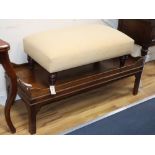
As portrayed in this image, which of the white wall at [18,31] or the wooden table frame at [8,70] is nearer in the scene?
the wooden table frame at [8,70]

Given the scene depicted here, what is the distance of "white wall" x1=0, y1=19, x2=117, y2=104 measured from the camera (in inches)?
60.0

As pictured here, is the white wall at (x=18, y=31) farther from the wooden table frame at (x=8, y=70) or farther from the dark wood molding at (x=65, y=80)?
the wooden table frame at (x=8, y=70)

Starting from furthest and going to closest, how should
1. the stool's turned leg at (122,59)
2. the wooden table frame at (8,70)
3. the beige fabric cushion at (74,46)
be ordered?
the stool's turned leg at (122,59) < the beige fabric cushion at (74,46) < the wooden table frame at (8,70)

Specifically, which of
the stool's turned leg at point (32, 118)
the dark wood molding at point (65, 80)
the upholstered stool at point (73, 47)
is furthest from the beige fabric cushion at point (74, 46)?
the stool's turned leg at point (32, 118)

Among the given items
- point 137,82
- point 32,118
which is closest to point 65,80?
point 32,118

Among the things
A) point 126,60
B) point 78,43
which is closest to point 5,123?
point 78,43

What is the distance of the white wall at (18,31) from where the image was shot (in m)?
1.52

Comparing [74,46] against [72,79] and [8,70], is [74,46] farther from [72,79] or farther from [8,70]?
[8,70]

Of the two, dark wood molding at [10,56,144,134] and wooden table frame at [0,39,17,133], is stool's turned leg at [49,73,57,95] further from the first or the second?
wooden table frame at [0,39,17,133]

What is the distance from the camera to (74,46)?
137cm

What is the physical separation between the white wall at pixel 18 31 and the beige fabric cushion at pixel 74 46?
137mm

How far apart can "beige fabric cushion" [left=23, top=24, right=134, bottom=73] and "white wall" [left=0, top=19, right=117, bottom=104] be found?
14 cm
